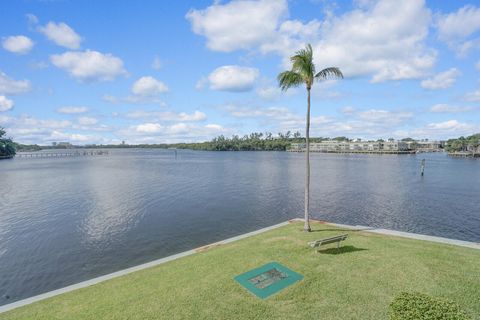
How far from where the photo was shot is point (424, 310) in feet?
19.1

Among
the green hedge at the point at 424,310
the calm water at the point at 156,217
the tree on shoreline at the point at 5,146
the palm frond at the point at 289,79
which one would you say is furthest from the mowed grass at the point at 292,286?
the tree on shoreline at the point at 5,146

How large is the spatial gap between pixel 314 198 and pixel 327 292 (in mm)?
26308

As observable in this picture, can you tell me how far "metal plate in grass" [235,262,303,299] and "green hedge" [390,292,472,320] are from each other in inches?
142

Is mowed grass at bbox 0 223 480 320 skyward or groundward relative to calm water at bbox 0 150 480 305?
skyward

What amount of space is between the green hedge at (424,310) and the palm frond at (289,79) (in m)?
11.2

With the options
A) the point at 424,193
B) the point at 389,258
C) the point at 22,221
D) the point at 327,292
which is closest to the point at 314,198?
the point at 424,193

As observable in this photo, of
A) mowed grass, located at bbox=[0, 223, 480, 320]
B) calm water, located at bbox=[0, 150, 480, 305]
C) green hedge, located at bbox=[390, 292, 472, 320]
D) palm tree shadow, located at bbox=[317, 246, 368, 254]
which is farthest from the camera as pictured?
calm water, located at bbox=[0, 150, 480, 305]

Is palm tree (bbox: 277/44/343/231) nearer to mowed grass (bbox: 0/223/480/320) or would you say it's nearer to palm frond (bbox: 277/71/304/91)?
palm frond (bbox: 277/71/304/91)

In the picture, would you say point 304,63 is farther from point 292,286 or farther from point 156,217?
point 156,217

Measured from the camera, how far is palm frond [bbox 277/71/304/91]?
14.4m

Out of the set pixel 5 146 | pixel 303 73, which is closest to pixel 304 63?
pixel 303 73

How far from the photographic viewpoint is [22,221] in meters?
25.1

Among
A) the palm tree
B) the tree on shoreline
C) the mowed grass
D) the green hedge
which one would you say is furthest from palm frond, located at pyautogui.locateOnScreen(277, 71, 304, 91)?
the tree on shoreline

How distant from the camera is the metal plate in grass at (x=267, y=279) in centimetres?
869
